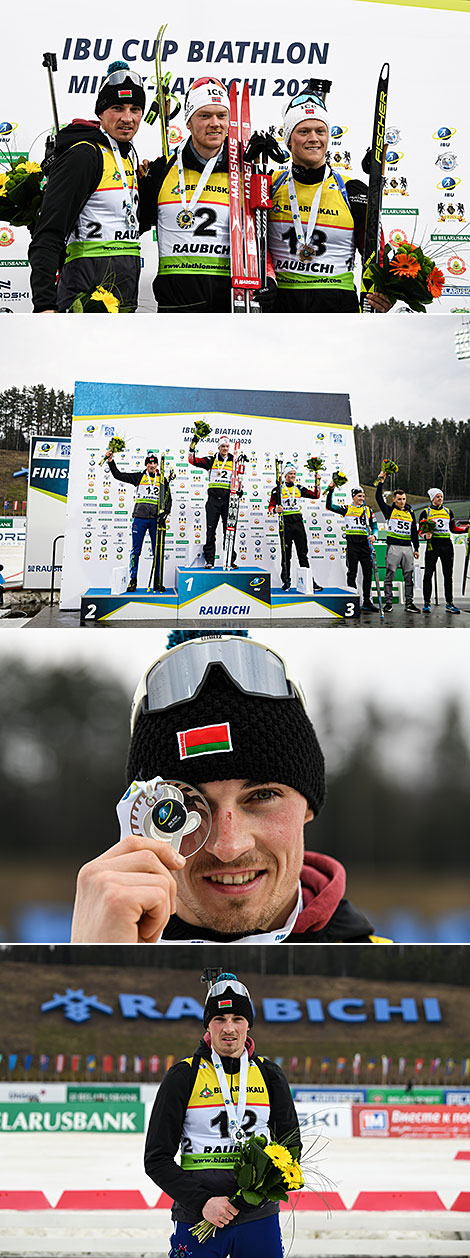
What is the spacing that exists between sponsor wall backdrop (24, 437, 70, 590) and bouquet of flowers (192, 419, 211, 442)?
1.85ft

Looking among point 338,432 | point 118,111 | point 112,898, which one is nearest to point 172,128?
point 118,111

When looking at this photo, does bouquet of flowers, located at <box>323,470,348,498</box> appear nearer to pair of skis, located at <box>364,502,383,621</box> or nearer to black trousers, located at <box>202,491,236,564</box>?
pair of skis, located at <box>364,502,383,621</box>

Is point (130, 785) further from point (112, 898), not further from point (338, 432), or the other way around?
point (338, 432)

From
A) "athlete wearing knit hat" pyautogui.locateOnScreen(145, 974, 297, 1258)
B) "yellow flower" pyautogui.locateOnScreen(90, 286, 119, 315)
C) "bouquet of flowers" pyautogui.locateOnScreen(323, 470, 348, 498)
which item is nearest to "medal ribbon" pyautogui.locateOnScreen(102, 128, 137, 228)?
"yellow flower" pyautogui.locateOnScreen(90, 286, 119, 315)

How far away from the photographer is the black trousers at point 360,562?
419 centimetres

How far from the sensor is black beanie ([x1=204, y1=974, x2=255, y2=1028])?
10.7ft

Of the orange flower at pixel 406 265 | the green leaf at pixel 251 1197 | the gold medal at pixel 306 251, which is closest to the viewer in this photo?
the green leaf at pixel 251 1197

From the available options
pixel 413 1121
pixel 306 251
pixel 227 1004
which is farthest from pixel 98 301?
pixel 413 1121

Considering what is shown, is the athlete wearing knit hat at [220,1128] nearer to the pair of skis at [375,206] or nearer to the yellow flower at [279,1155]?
the yellow flower at [279,1155]

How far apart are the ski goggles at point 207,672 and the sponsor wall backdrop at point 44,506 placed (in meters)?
0.74

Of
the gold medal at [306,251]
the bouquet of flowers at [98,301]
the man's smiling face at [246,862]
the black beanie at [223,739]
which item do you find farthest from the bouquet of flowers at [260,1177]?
the gold medal at [306,251]

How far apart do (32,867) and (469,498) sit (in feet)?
7.80

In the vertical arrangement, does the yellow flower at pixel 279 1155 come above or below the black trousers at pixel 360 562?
below

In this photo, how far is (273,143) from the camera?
4.55 meters
